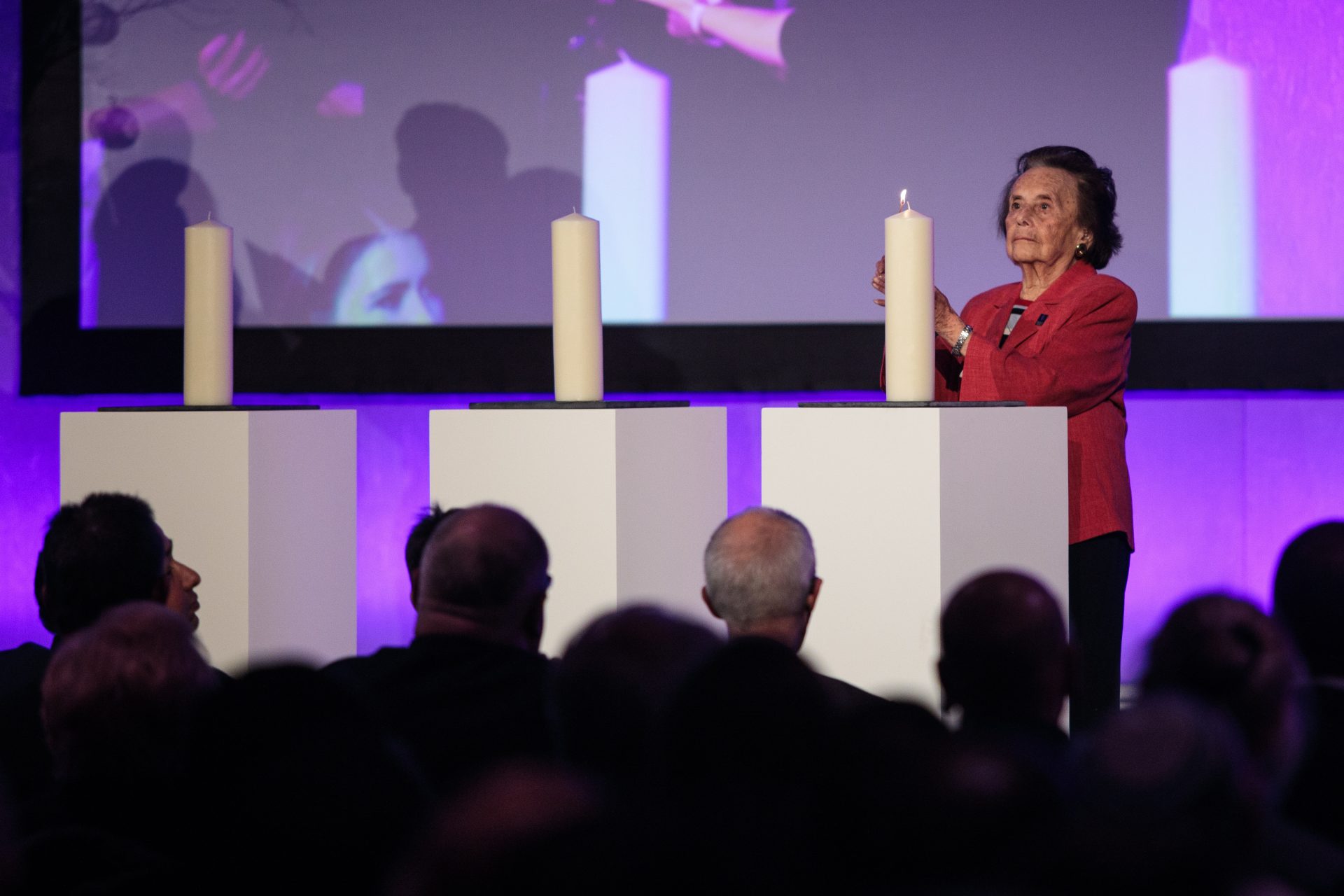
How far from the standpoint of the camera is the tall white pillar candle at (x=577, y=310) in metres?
2.20

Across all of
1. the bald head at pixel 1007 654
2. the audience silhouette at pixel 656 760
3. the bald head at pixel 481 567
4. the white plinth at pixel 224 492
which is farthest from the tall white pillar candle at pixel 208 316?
the bald head at pixel 1007 654

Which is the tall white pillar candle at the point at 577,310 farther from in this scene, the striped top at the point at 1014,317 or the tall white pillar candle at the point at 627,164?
the tall white pillar candle at the point at 627,164

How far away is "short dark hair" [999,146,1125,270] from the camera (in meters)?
2.48

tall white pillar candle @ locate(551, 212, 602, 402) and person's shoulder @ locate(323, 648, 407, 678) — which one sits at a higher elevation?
tall white pillar candle @ locate(551, 212, 602, 402)

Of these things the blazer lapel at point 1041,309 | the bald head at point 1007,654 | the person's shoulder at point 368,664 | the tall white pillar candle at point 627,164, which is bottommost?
the person's shoulder at point 368,664

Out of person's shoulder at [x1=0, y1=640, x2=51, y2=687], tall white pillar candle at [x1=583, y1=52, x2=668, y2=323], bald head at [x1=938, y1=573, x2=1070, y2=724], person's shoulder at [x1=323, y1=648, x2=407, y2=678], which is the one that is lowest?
person's shoulder at [x1=0, y1=640, x2=51, y2=687]

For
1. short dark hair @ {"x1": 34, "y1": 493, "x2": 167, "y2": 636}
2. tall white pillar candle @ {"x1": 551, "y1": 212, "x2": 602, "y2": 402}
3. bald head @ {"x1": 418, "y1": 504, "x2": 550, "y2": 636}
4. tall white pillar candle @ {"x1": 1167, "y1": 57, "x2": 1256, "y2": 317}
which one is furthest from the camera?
tall white pillar candle @ {"x1": 1167, "y1": 57, "x2": 1256, "y2": 317}

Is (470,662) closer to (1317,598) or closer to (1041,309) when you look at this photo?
(1317,598)

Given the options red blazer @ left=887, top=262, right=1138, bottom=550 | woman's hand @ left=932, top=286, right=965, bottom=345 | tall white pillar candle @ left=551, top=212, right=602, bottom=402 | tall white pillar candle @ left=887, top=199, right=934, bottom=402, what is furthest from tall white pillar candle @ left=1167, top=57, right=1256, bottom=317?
tall white pillar candle @ left=551, top=212, right=602, bottom=402

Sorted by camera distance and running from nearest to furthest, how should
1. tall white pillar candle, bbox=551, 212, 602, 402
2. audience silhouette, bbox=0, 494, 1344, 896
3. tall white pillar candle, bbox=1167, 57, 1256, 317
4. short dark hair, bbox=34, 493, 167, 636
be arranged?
audience silhouette, bbox=0, 494, 1344, 896
short dark hair, bbox=34, 493, 167, 636
tall white pillar candle, bbox=551, 212, 602, 402
tall white pillar candle, bbox=1167, 57, 1256, 317

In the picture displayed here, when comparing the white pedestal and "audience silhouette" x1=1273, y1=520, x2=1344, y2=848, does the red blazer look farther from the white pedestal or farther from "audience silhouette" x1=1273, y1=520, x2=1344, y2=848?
"audience silhouette" x1=1273, y1=520, x2=1344, y2=848

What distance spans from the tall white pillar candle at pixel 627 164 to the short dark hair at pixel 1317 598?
2.15m

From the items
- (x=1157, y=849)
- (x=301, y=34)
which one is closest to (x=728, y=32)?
(x=301, y=34)

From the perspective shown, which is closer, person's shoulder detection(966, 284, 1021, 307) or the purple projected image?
person's shoulder detection(966, 284, 1021, 307)
